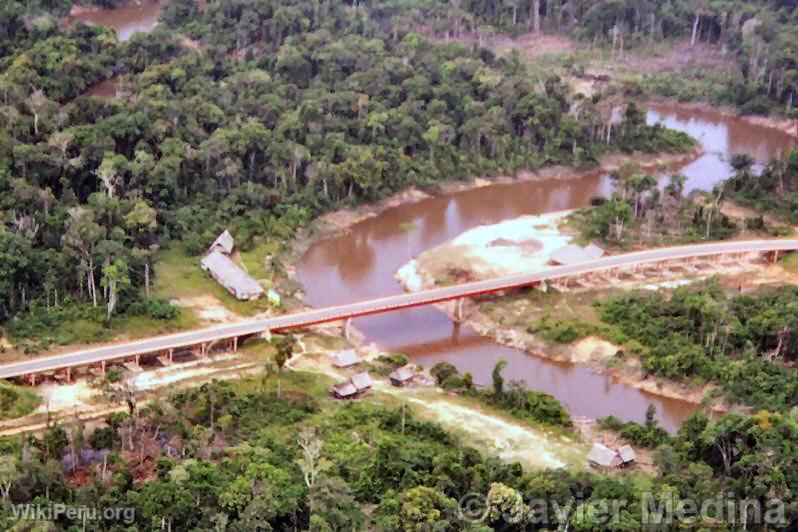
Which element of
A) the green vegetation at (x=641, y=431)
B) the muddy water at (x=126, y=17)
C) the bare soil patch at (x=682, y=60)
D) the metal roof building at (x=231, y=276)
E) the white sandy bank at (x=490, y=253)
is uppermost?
the muddy water at (x=126, y=17)

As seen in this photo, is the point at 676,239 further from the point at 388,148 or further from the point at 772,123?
the point at 772,123

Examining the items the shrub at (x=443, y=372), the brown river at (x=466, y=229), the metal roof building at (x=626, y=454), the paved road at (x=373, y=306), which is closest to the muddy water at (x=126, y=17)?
the brown river at (x=466, y=229)

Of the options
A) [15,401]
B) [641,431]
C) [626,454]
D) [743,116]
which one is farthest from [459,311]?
[743,116]

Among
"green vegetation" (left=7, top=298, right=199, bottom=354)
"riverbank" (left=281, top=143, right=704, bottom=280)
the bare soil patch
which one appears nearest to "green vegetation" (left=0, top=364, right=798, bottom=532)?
"green vegetation" (left=7, top=298, right=199, bottom=354)

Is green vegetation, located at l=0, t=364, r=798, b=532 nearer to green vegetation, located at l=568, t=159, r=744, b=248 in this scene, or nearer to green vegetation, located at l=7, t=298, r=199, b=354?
green vegetation, located at l=7, t=298, r=199, b=354

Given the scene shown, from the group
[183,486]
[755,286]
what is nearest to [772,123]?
[755,286]

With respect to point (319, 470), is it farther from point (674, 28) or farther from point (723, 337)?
point (674, 28)

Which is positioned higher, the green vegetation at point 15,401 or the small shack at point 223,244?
the small shack at point 223,244

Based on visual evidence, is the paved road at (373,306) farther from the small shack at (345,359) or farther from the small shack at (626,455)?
the small shack at (626,455)

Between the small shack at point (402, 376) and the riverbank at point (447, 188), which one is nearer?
the small shack at point (402, 376)
